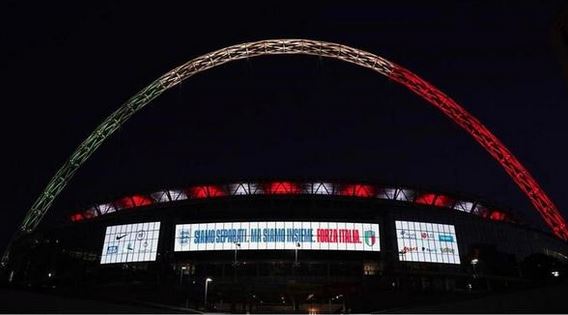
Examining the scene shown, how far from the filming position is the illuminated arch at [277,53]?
159ft

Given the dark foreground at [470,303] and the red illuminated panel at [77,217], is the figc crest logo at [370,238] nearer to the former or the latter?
the dark foreground at [470,303]

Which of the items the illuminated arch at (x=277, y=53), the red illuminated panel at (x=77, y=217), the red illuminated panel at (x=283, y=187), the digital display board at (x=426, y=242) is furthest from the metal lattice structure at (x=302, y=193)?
the illuminated arch at (x=277, y=53)

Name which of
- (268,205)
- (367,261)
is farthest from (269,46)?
(367,261)

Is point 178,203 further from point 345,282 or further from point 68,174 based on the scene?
point 345,282

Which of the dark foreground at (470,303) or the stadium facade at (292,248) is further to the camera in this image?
the stadium facade at (292,248)

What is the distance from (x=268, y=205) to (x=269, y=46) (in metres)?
28.5

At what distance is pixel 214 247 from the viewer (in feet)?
214

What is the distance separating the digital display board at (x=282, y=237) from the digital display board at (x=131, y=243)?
4.76 metres

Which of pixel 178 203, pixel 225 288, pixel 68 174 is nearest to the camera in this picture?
pixel 68 174

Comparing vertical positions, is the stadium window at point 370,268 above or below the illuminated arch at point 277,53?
below

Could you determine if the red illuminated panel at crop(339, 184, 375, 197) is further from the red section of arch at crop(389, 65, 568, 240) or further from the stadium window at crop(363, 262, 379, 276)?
the red section of arch at crop(389, 65, 568, 240)

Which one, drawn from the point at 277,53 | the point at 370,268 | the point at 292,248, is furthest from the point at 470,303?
the point at 292,248

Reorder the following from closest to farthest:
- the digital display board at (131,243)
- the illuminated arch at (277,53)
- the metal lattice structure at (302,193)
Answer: the illuminated arch at (277,53), the digital display board at (131,243), the metal lattice structure at (302,193)

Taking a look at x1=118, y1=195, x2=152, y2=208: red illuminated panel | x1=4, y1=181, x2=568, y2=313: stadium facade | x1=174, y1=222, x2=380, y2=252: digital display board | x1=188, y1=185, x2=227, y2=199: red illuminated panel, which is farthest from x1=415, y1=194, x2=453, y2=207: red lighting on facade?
x1=118, y1=195, x2=152, y2=208: red illuminated panel
